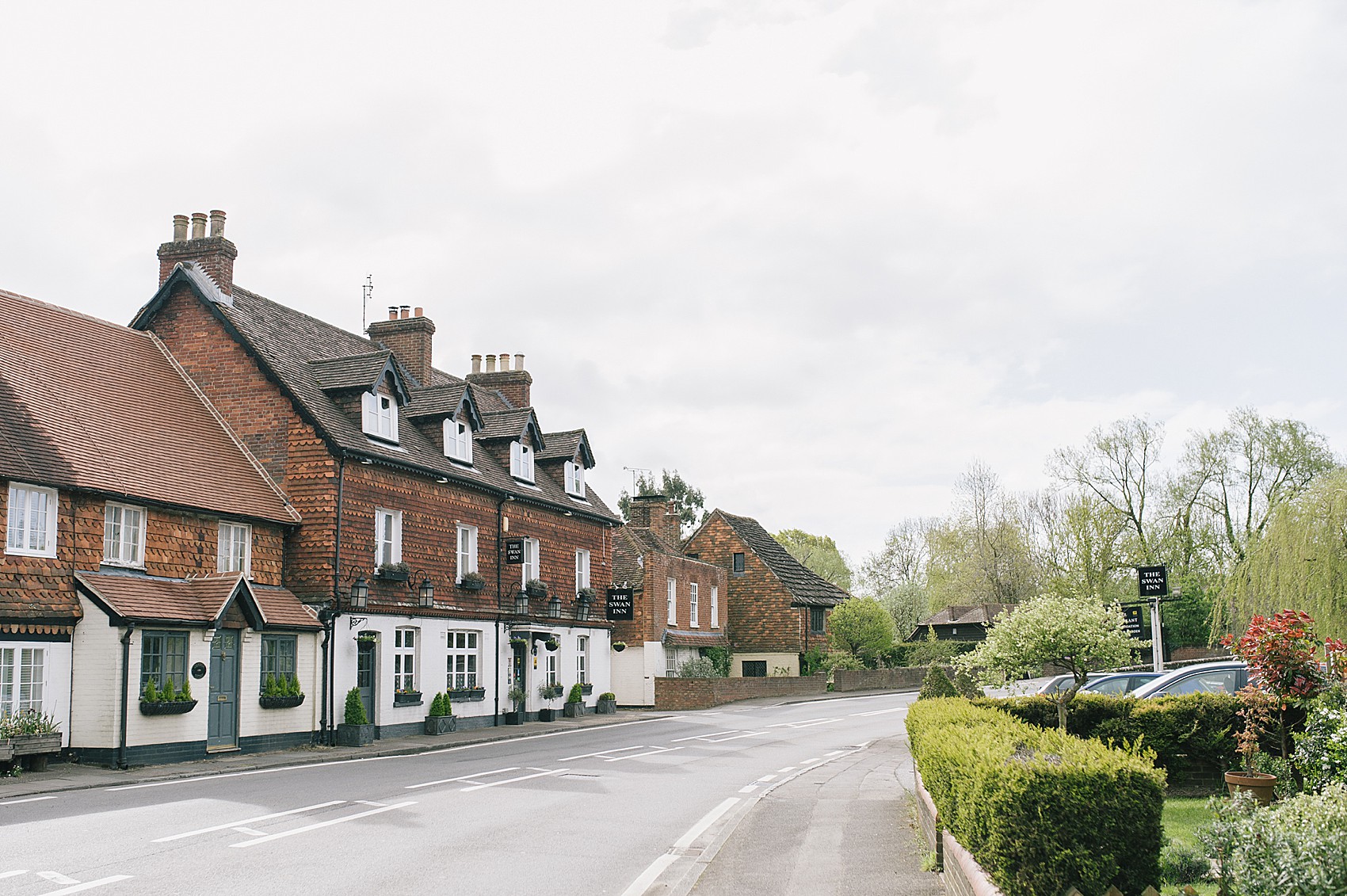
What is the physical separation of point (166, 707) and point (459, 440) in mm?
12841

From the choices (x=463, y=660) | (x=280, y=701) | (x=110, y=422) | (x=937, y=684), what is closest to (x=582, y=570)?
(x=463, y=660)

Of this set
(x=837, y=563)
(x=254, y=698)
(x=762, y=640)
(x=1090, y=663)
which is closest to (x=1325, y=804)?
(x=1090, y=663)

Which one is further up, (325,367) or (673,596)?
(325,367)

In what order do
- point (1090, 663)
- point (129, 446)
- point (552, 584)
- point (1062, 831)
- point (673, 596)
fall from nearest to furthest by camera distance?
point (1062, 831)
point (1090, 663)
point (129, 446)
point (552, 584)
point (673, 596)

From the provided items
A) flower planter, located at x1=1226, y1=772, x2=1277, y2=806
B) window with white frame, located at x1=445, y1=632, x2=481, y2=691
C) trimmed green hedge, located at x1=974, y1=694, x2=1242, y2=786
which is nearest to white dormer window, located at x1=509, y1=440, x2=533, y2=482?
window with white frame, located at x1=445, y1=632, x2=481, y2=691

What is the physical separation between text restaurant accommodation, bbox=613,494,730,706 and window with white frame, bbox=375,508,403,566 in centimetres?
1343

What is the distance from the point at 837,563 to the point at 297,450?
237 feet

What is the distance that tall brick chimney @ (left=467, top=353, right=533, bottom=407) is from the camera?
134 ft

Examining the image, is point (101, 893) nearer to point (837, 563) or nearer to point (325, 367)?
point (325, 367)

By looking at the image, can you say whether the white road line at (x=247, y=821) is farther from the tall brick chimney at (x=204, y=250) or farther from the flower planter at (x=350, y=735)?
the tall brick chimney at (x=204, y=250)

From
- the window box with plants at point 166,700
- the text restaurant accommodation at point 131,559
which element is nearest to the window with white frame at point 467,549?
the text restaurant accommodation at point 131,559

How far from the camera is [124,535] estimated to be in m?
21.6

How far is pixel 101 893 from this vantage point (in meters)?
9.05

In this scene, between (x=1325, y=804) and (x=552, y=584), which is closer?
(x=1325, y=804)
